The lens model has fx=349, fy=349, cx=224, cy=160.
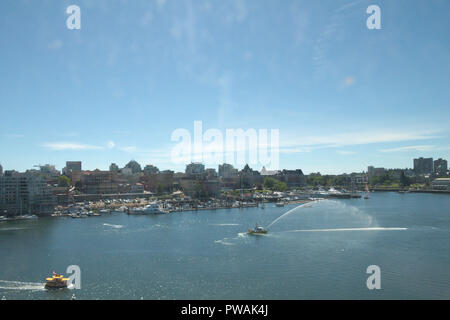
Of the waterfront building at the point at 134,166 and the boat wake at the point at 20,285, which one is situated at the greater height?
the waterfront building at the point at 134,166

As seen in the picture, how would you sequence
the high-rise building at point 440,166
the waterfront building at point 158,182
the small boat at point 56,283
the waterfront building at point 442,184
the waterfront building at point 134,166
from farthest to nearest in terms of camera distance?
the high-rise building at point 440,166
the waterfront building at point 134,166
the waterfront building at point 442,184
the waterfront building at point 158,182
the small boat at point 56,283

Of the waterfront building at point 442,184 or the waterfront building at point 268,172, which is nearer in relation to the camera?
the waterfront building at point 442,184

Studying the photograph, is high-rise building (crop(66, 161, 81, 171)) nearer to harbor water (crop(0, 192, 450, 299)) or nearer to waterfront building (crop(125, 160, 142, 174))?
waterfront building (crop(125, 160, 142, 174))

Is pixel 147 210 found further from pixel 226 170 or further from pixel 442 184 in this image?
pixel 442 184

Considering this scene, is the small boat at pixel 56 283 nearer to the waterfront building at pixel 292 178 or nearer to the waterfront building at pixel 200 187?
the waterfront building at pixel 200 187

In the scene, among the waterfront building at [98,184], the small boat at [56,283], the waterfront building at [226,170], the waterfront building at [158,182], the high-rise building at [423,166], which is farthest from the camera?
the high-rise building at [423,166]

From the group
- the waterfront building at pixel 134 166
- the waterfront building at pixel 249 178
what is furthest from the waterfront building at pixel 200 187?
the waterfront building at pixel 134 166
